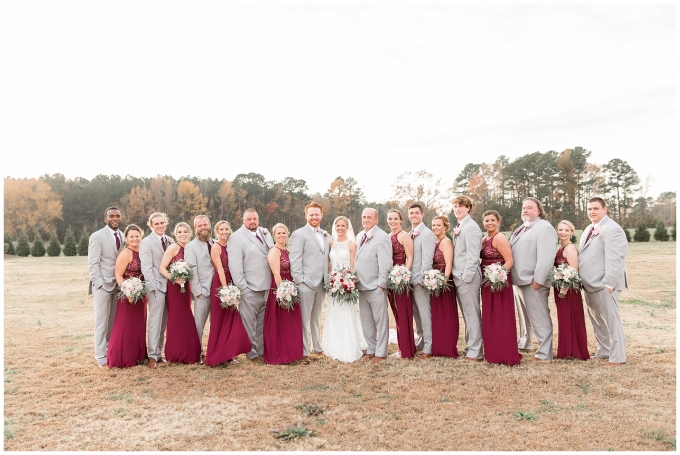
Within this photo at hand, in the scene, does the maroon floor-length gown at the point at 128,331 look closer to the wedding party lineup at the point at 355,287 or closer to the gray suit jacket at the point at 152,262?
the wedding party lineup at the point at 355,287

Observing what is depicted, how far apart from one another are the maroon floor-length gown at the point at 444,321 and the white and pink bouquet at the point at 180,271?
13.0 feet

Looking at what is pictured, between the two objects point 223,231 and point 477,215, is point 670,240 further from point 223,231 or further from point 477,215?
point 223,231

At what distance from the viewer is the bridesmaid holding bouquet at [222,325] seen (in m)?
7.89

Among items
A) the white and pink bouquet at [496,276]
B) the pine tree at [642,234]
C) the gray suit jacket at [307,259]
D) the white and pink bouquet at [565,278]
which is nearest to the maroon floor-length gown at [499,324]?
the white and pink bouquet at [496,276]

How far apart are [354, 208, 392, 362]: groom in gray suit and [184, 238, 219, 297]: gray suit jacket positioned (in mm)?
2440

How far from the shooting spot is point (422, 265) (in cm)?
823

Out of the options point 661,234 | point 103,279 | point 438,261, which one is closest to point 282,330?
point 438,261

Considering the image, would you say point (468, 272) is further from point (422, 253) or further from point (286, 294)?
point (286, 294)

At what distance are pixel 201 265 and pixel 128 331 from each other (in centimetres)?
153

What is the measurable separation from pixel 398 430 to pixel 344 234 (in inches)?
154

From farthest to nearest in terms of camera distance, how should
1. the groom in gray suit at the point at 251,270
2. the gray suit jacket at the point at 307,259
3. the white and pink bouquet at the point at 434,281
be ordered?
the gray suit jacket at the point at 307,259 → the groom in gray suit at the point at 251,270 → the white and pink bouquet at the point at 434,281

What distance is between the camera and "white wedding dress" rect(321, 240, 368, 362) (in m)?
8.28

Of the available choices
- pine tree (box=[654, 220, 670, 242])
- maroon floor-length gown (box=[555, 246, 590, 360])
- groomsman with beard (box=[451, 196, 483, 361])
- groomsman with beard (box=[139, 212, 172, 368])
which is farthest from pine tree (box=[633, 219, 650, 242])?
groomsman with beard (box=[139, 212, 172, 368])

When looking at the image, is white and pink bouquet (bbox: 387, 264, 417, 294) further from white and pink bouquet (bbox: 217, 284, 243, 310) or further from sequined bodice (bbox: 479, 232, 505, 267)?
white and pink bouquet (bbox: 217, 284, 243, 310)
